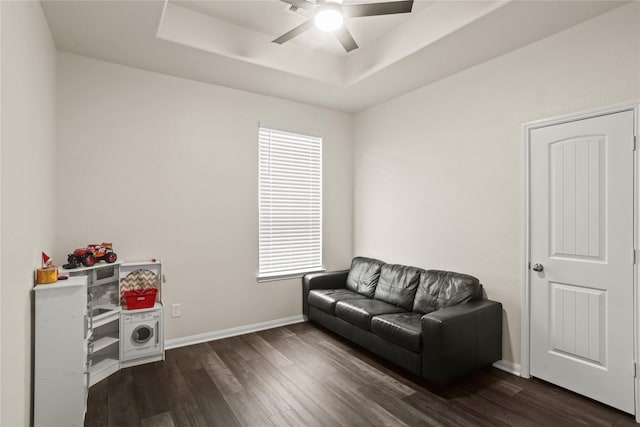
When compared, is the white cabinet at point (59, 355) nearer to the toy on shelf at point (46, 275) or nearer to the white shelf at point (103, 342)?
the toy on shelf at point (46, 275)

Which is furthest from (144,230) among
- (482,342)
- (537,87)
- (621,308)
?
(621,308)

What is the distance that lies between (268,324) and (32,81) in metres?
3.28

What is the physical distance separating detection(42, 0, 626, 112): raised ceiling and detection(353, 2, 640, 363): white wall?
6.9 inches

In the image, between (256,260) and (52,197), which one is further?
(256,260)

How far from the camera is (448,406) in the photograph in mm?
2523

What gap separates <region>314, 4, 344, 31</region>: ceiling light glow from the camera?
89.7 inches

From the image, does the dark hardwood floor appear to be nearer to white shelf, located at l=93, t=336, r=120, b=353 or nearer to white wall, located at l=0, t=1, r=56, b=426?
white shelf, located at l=93, t=336, r=120, b=353

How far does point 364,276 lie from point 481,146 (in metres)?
2.02

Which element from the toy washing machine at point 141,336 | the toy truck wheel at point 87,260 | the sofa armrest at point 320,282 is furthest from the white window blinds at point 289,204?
the toy truck wheel at point 87,260

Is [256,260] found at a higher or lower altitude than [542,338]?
higher

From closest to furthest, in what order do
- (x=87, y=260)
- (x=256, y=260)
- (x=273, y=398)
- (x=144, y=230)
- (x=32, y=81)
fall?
(x=32, y=81), (x=273, y=398), (x=87, y=260), (x=144, y=230), (x=256, y=260)

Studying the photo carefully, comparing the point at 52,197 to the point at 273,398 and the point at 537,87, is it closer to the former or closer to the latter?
the point at 273,398

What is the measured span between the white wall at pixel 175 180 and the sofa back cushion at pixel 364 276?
0.76 m

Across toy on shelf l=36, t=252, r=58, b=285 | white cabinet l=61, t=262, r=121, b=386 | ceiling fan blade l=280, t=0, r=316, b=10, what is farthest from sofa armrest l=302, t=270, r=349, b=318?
ceiling fan blade l=280, t=0, r=316, b=10
